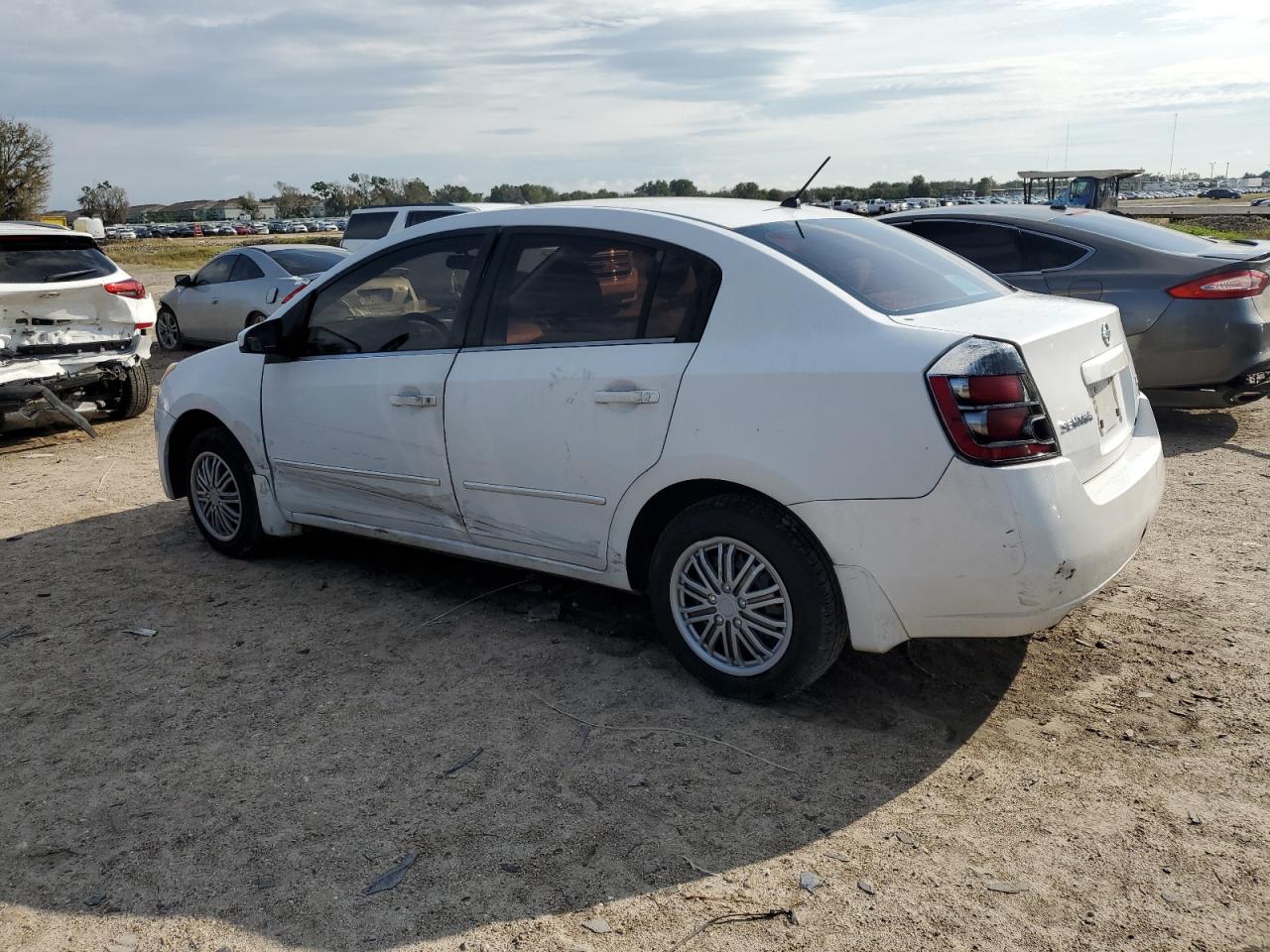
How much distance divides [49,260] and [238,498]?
4.78m

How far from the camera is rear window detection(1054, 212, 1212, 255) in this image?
7.62m

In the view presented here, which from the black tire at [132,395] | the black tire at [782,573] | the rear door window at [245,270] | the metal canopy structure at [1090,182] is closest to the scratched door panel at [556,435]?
the black tire at [782,573]

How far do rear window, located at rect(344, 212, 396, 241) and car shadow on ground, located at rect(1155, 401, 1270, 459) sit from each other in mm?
11421

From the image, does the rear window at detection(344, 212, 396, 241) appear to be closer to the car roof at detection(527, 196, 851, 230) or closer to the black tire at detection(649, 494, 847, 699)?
the car roof at detection(527, 196, 851, 230)

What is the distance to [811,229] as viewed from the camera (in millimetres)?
4219

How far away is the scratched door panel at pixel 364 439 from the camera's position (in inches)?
183

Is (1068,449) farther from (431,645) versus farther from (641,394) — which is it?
(431,645)

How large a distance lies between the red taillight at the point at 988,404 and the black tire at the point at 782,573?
637 mm

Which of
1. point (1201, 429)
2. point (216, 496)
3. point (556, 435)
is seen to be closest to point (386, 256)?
point (556, 435)

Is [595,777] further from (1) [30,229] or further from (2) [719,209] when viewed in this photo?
(1) [30,229]

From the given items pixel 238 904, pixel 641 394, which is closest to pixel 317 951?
pixel 238 904

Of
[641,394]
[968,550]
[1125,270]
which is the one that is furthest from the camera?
[1125,270]

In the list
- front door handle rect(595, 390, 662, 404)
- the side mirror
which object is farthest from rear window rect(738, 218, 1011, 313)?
the side mirror

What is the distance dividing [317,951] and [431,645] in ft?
6.37
